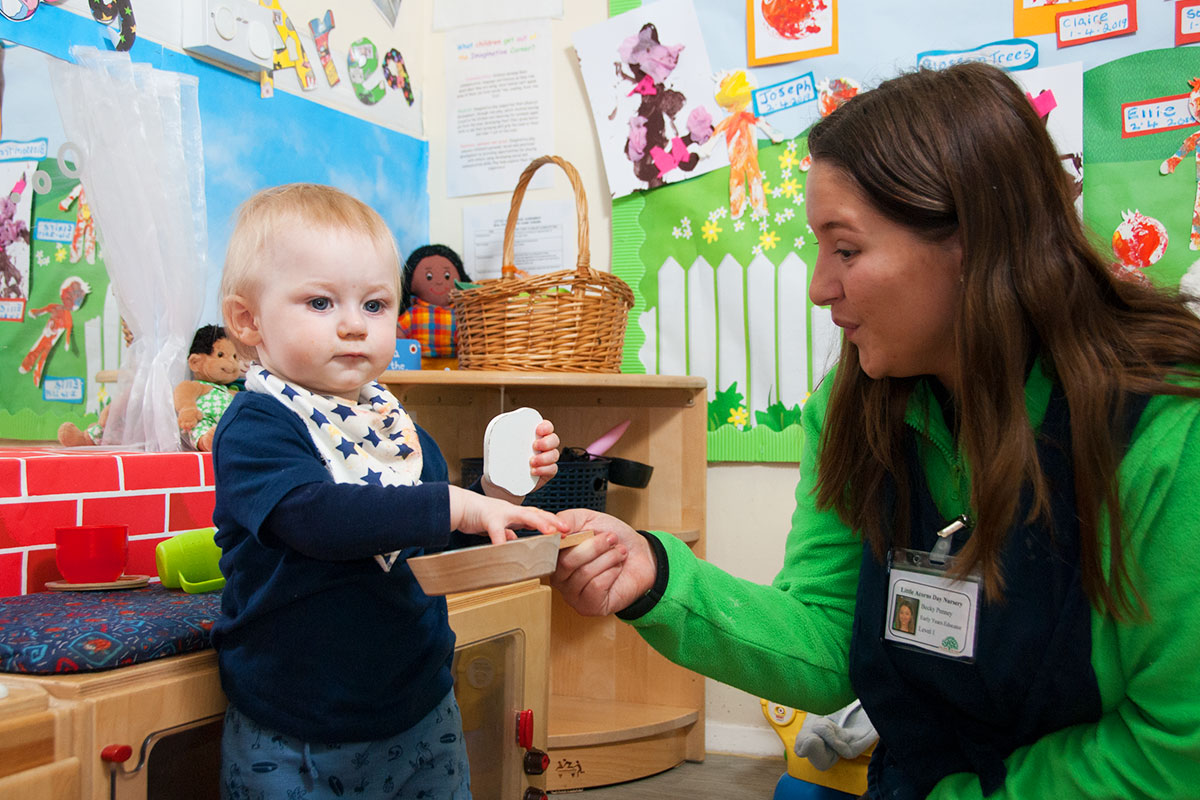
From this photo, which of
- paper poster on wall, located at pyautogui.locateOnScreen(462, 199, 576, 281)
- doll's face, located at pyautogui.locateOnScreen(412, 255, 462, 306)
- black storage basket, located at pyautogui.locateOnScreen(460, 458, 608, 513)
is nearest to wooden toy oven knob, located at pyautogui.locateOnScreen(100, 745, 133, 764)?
black storage basket, located at pyautogui.locateOnScreen(460, 458, 608, 513)

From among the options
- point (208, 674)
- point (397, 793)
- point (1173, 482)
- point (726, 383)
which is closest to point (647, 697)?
point (726, 383)

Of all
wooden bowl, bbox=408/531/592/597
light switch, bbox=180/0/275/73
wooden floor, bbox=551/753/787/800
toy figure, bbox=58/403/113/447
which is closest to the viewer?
wooden bowl, bbox=408/531/592/597

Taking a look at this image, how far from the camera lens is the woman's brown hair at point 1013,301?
0.80 meters

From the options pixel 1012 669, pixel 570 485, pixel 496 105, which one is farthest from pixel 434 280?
pixel 1012 669

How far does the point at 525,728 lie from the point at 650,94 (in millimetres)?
1497

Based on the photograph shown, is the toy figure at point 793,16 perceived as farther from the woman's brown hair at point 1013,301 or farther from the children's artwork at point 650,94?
the woman's brown hair at point 1013,301

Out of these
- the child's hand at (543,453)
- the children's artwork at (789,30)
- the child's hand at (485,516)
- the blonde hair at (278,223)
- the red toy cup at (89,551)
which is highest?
the children's artwork at (789,30)

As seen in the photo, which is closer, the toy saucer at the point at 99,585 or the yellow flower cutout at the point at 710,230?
the toy saucer at the point at 99,585

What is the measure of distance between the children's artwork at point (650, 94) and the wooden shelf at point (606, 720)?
1181 mm

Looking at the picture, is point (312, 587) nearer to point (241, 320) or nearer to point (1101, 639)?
point (241, 320)

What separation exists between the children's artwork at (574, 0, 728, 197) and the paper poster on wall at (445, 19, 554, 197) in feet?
0.45

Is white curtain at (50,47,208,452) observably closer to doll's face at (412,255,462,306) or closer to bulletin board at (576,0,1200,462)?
doll's face at (412,255,462,306)

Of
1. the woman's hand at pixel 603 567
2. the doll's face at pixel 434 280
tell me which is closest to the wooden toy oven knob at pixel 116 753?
the woman's hand at pixel 603 567

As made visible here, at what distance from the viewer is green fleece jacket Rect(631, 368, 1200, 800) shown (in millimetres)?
744
